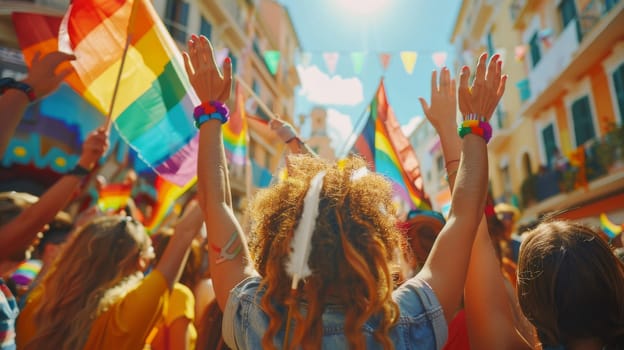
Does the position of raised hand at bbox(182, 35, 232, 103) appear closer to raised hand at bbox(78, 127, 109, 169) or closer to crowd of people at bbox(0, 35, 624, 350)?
crowd of people at bbox(0, 35, 624, 350)

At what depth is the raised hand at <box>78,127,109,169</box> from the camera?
2.45m

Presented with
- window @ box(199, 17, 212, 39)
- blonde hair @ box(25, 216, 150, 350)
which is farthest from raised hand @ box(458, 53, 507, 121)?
window @ box(199, 17, 212, 39)

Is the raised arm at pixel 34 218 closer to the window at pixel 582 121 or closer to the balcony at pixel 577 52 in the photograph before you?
the balcony at pixel 577 52

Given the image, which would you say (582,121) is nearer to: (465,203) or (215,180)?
(465,203)

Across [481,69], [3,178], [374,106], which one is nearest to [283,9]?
[3,178]

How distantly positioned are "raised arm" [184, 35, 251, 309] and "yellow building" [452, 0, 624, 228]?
369 inches

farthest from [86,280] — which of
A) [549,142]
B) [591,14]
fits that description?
[549,142]

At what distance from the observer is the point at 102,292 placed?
1.80 m

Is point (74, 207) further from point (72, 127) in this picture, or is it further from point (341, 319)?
point (341, 319)

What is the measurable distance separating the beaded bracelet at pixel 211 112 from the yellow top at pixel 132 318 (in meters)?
0.70

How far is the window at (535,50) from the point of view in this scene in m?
14.6

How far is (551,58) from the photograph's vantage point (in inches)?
518

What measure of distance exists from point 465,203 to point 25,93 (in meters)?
1.96

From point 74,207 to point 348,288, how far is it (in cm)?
1203
